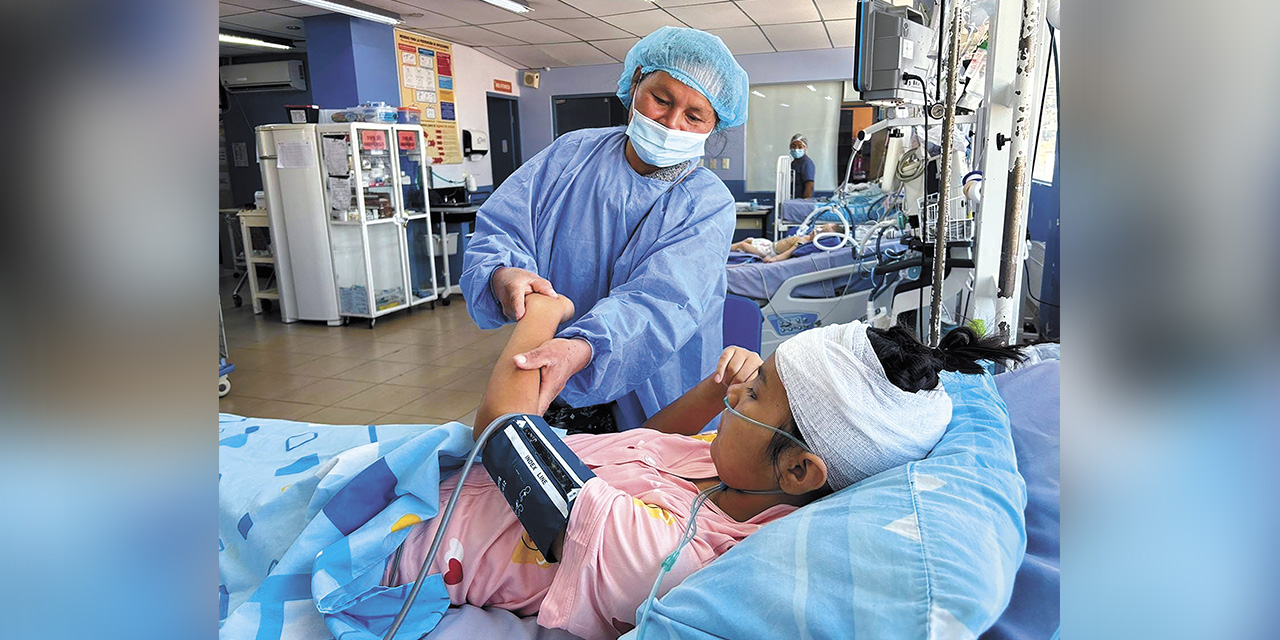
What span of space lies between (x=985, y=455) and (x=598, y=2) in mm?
6351

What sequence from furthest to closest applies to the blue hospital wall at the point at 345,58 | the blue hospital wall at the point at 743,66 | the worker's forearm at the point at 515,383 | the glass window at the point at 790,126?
the glass window at the point at 790,126, the blue hospital wall at the point at 743,66, the blue hospital wall at the point at 345,58, the worker's forearm at the point at 515,383

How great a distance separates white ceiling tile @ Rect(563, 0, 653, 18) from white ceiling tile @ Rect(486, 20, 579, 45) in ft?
2.63

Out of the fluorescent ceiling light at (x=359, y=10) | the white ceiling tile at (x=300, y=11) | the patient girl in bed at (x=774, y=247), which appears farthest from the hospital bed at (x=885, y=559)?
the white ceiling tile at (x=300, y=11)

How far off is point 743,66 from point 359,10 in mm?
4644

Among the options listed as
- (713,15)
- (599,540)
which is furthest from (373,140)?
(599,540)

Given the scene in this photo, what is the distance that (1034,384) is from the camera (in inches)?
50.5

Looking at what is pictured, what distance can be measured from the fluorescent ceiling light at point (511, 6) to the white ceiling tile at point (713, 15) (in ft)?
4.43

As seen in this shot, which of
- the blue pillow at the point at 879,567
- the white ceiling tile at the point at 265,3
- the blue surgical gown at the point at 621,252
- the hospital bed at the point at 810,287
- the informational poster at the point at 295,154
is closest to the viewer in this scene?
the blue pillow at the point at 879,567

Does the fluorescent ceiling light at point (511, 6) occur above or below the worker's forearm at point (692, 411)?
above

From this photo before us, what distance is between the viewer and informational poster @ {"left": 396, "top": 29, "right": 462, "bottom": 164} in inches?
297

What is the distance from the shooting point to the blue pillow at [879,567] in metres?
0.71

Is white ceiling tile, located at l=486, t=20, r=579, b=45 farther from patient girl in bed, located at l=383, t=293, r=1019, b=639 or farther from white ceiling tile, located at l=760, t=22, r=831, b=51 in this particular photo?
patient girl in bed, located at l=383, t=293, r=1019, b=639

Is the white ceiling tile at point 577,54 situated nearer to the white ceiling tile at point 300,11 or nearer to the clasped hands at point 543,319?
the white ceiling tile at point 300,11
